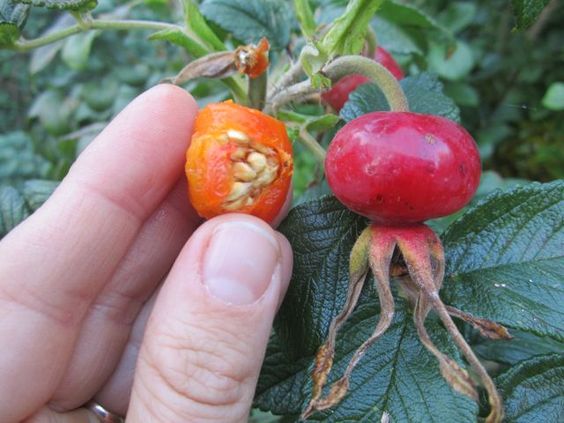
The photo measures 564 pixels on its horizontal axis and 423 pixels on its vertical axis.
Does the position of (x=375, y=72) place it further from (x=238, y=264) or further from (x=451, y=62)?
(x=451, y=62)

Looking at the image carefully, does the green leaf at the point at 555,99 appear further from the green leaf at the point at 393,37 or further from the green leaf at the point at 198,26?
the green leaf at the point at 198,26

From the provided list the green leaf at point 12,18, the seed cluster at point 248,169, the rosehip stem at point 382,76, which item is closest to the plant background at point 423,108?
the seed cluster at point 248,169

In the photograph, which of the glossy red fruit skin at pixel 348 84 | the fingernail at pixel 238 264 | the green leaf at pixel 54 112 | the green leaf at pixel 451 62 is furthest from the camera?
the green leaf at pixel 54 112

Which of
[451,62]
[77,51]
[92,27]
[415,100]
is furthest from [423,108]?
[77,51]

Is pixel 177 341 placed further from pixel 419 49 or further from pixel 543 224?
pixel 419 49

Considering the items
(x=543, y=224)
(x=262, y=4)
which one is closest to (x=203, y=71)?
(x=262, y=4)

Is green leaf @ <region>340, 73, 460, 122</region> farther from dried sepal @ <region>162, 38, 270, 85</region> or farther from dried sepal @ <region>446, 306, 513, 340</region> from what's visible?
dried sepal @ <region>446, 306, 513, 340</region>
